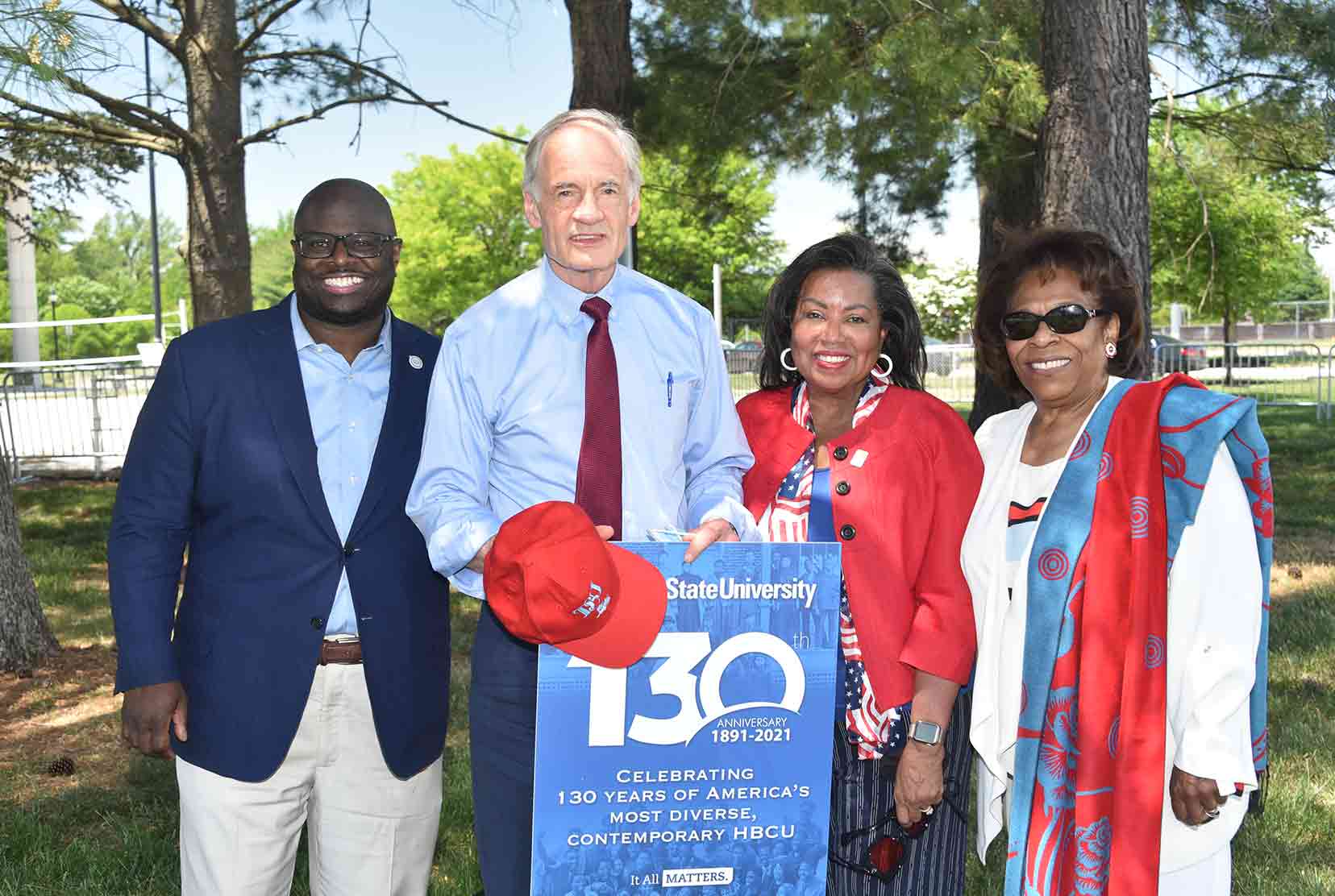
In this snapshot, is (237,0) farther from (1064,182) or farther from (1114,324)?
(1114,324)

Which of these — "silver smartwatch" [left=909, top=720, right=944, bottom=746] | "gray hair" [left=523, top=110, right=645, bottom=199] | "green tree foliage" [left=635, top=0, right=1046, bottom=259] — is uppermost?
"green tree foliage" [left=635, top=0, right=1046, bottom=259]

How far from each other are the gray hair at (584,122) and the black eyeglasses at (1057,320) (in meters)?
0.94

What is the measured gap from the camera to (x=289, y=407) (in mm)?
2916

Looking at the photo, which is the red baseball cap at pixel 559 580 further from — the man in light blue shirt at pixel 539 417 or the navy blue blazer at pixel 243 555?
the navy blue blazer at pixel 243 555

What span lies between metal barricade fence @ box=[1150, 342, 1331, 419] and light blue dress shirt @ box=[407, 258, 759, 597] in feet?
68.8

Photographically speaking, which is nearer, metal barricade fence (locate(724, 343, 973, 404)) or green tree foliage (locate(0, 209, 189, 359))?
metal barricade fence (locate(724, 343, 973, 404))

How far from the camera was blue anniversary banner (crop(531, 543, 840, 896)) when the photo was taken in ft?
8.07

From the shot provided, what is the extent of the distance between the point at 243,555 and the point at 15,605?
5080 millimetres

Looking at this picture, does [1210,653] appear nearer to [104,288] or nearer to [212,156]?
[212,156]

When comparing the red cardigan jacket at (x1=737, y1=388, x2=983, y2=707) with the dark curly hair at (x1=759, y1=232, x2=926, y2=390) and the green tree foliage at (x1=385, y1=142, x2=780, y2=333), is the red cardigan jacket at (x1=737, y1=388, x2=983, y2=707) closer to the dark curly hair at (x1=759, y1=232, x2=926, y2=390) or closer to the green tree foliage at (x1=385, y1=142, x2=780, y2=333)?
the dark curly hair at (x1=759, y1=232, x2=926, y2=390)

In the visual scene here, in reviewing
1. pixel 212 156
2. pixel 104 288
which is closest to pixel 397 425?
pixel 212 156

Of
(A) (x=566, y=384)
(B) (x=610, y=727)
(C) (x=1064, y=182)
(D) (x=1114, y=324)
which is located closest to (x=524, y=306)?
(A) (x=566, y=384)

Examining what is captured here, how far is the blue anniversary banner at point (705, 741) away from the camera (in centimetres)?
246

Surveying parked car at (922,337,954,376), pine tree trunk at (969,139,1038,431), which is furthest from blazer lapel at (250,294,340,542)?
parked car at (922,337,954,376)
